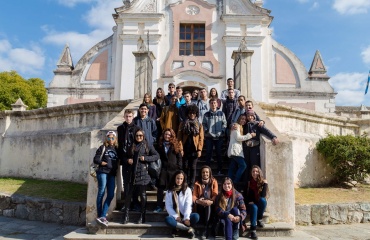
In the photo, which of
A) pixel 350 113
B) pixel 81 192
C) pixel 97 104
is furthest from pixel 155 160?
pixel 350 113

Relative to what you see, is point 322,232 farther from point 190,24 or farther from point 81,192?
point 190,24

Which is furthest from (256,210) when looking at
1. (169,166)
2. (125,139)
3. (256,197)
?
(125,139)

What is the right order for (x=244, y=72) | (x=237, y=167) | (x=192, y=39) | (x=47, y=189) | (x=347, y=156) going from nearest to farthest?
(x=237, y=167) → (x=47, y=189) → (x=347, y=156) → (x=244, y=72) → (x=192, y=39)

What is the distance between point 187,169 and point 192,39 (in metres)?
15.5

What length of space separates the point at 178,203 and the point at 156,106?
301cm

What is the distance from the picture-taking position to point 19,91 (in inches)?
1396

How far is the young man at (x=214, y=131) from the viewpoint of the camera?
7.25 metres

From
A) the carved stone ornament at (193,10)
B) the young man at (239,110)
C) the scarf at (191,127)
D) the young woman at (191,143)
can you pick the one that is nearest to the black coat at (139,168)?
the young woman at (191,143)

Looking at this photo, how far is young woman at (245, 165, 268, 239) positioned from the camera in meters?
5.75

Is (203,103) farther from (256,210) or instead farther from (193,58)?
(193,58)

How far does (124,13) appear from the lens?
814 inches

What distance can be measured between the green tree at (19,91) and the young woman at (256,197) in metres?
33.1

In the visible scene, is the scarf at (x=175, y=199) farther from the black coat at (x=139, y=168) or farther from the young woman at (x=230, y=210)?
the young woman at (x=230, y=210)

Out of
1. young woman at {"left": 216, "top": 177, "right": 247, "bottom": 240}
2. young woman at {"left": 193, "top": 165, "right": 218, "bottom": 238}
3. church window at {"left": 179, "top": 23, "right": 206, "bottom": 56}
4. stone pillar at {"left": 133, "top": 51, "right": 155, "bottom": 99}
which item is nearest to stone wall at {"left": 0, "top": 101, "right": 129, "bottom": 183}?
stone pillar at {"left": 133, "top": 51, "right": 155, "bottom": 99}
